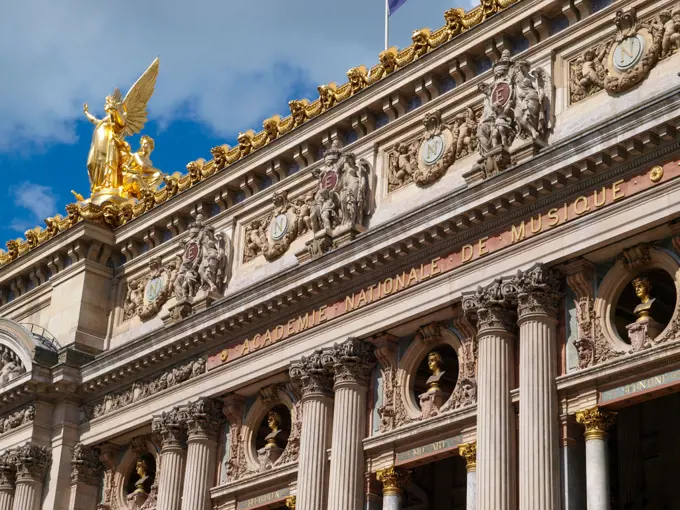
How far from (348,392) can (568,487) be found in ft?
19.1

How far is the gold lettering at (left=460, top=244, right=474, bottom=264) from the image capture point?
28438 millimetres

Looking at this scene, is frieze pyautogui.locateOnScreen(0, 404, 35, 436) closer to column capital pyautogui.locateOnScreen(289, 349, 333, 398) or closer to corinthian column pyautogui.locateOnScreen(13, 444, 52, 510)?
corinthian column pyautogui.locateOnScreen(13, 444, 52, 510)

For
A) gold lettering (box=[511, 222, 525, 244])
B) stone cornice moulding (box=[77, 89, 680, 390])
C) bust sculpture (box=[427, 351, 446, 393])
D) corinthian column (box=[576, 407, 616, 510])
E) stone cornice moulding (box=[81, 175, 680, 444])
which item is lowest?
corinthian column (box=[576, 407, 616, 510])

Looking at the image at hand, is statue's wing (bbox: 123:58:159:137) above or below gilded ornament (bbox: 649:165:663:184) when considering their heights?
above

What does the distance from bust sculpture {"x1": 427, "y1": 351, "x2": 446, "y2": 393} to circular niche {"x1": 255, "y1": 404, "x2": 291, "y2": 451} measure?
4476mm

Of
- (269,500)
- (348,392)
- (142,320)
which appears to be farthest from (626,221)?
(142,320)

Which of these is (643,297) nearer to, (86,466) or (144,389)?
(144,389)

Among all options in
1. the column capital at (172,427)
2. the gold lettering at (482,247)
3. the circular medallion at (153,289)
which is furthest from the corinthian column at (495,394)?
the circular medallion at (153,289)

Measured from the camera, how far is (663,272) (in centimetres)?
2638

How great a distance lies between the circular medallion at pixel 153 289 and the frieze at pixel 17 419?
3.81 meters

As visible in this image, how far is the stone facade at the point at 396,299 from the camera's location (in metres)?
26.0

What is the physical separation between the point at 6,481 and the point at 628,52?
1863cm

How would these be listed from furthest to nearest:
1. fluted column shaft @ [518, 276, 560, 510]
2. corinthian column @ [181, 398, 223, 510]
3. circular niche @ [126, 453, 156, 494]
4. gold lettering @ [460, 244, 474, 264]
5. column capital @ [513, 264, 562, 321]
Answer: circular niche @ [126, 453, 156, 494] < corinthian column @ [181, 398, 223, 510] < gold lettering @ [460, 244, 474, 264] < column capital @ [513, 264, 562, 321] < fluted column shaft @ [518, 276, 560, 510]

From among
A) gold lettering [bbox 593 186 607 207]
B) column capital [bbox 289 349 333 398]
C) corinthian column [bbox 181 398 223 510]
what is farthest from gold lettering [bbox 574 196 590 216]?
corinthian column [bbox 181 398 223 510]
